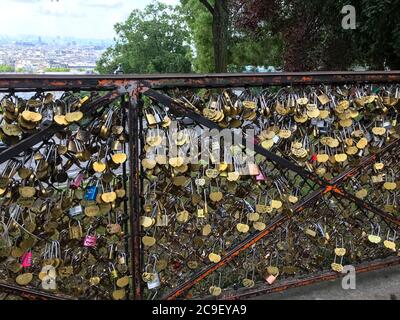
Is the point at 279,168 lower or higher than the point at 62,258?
higher

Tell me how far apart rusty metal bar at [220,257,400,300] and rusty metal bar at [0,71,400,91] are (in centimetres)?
137

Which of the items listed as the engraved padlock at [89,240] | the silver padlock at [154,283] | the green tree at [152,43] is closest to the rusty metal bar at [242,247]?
the silver padlock at [154,283]

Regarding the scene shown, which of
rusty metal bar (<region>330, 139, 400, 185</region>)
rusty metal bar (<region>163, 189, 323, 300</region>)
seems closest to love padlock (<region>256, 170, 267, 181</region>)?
rusty metal bar (<region>163, 189, 323, 300</region>)

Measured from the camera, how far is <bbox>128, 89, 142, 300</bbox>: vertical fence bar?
2.38m

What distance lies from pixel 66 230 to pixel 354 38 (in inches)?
244

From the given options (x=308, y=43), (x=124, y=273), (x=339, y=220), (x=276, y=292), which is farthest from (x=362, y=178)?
(x=308, y=43)

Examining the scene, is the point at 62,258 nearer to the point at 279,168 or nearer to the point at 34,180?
the point at 34,180

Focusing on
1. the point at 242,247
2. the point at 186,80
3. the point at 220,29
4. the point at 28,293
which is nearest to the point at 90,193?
the point at 28,293

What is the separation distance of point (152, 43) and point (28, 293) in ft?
182

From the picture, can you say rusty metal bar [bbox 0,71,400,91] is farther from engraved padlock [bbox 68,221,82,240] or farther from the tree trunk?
the tree trunk

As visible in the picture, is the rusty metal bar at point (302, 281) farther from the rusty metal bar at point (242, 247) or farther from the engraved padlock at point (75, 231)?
the engraved padlock at point (75, 231)

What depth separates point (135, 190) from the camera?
2.48 metres

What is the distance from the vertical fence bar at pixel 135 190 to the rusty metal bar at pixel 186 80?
0.49ft

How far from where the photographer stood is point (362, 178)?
10.2 ft
